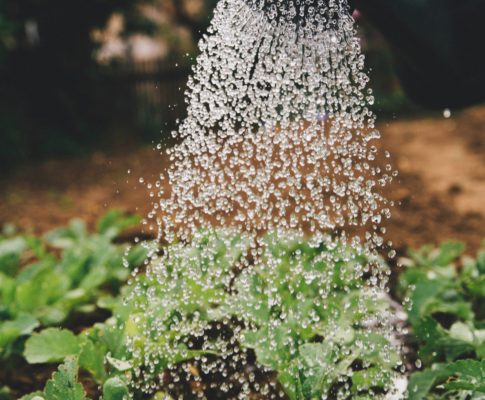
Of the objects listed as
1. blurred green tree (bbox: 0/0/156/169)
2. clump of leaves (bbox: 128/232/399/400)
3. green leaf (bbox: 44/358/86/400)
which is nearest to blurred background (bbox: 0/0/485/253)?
blurred green tree (bbox: 0/0/156/169)

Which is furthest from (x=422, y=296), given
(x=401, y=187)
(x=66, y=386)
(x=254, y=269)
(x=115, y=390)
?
(x=401, y=187)

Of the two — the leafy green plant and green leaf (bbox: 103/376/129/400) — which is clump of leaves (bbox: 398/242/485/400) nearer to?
the leafy green plant

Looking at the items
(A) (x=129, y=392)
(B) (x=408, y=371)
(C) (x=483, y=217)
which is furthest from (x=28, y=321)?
(C) (x=483, y=217)

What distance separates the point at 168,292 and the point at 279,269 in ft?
1.86

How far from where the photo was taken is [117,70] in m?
9.41

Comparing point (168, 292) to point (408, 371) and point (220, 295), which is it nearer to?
point (220, 295)

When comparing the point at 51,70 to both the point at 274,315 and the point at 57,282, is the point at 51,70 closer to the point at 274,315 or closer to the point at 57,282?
the point at 57,282

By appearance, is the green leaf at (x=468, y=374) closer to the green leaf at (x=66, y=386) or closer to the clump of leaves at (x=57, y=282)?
the green leaf at (x=66, y=386)

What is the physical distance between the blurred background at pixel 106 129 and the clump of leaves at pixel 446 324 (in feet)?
3.62

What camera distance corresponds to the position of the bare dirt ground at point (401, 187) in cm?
493

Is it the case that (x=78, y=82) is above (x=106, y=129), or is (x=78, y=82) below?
above

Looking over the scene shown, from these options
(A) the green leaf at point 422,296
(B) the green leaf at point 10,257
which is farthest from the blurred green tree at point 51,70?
(A) the green leaf at point 422,296

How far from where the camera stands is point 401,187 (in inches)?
239

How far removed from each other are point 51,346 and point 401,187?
440 centimetres
